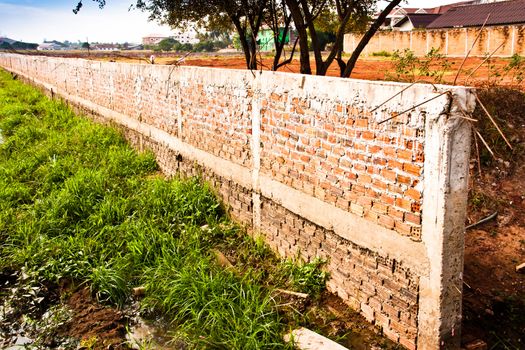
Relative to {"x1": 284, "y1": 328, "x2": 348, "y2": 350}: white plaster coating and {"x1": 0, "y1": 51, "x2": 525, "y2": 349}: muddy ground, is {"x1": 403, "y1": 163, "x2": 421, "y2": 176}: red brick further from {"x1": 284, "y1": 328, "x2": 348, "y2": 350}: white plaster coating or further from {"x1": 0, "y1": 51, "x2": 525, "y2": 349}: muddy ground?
{"x1": 284, "y1": 328, "x2": 348, "y2": 350}: white plaster coating

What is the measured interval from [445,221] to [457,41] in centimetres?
2828

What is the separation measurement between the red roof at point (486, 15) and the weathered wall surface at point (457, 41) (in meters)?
3.97

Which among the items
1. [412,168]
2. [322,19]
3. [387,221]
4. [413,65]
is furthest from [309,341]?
[322,19]

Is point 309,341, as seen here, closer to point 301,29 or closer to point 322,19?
point 301,29

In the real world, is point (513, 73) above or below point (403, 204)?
above

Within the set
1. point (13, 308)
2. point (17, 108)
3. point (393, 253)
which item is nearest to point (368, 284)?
point (393, 253)

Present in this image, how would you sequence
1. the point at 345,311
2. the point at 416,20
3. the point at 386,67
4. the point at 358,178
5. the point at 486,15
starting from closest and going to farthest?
the point at 358,178
the point at 345,311
the point at 386,67
the point at 486,15
the point at 416,20

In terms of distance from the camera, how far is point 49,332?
378 centimetres

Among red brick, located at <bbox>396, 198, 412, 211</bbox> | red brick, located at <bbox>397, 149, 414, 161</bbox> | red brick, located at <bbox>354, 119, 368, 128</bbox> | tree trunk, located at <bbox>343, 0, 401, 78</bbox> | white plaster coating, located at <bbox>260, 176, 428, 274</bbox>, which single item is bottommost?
white plaster coating, located at <bbox>260, 176, 428, 274</bbox>

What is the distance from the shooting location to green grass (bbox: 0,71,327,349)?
371cm

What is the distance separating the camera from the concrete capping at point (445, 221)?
9.51 ft

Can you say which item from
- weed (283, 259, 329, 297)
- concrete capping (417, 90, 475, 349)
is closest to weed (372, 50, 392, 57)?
weed (283, 259, 329, 297)

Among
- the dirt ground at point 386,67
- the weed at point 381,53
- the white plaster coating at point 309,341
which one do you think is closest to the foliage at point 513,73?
the dirt ground at point 386,67

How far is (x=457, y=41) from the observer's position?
27.8 meters
